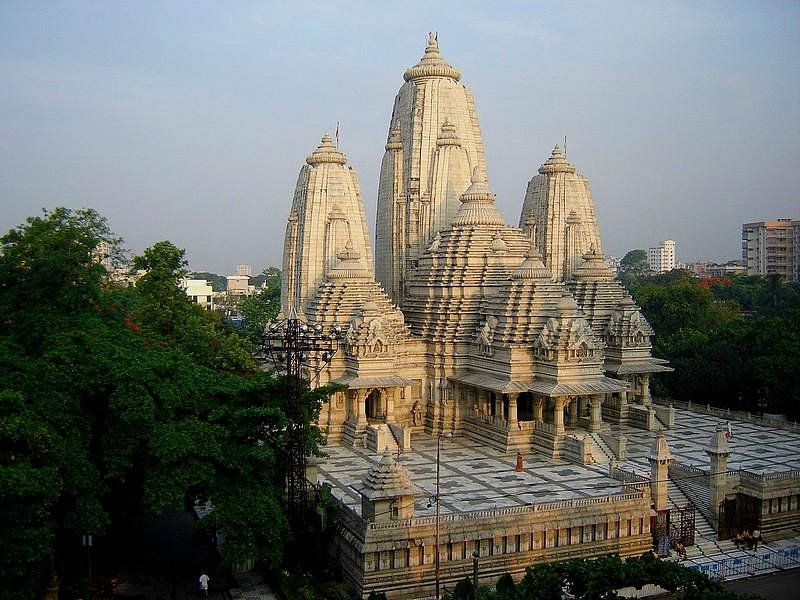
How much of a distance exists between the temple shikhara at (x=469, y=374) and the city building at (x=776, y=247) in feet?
239

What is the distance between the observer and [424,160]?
4166 centimetres

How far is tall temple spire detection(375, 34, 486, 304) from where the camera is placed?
1622 inches

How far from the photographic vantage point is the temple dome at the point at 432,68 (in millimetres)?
42156

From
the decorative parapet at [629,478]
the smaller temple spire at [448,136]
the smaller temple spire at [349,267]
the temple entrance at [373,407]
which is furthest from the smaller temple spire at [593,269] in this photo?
the decorative parapet at [629,478]

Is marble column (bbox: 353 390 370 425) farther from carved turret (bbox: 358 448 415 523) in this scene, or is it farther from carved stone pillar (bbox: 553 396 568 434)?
carved turret (bbox: 358 448 415 523)

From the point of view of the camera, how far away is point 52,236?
91.0 ft

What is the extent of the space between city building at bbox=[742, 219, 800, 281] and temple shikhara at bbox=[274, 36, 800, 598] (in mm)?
72893

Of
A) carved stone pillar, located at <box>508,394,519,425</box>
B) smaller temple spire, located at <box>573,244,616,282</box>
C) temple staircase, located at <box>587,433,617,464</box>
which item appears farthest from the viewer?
smaller temple spire, located at <box>573,244,616,282</box>

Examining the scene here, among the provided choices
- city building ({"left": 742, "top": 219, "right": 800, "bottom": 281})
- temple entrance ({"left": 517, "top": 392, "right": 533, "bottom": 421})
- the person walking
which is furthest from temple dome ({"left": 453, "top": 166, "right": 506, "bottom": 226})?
city building ({"left": 742, "top": 219, "right": 800, "bottom": 281})

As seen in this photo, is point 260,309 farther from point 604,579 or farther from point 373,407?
point 604,579

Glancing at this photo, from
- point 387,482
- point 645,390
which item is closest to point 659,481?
point 387,482

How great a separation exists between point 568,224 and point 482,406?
42.8 ft

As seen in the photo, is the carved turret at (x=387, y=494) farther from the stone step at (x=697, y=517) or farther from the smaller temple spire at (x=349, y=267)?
the smaller temple spire at (x=349, y=267)

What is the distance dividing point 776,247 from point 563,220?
256 ft
